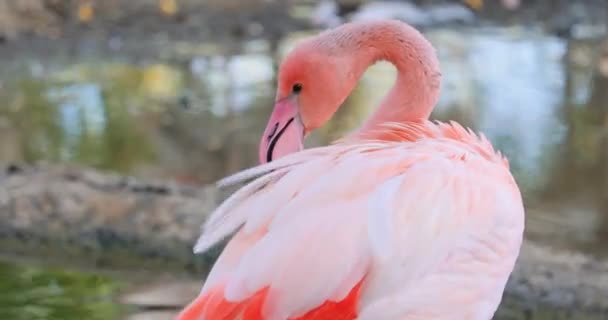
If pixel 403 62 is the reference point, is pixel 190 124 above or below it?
above

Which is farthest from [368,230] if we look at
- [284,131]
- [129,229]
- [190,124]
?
[190,124]

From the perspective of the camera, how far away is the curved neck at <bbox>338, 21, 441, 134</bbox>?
90.9 inches

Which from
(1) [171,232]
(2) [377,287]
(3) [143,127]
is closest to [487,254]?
(2) [377,287]

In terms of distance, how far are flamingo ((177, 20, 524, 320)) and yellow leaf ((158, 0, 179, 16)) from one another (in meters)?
7.90

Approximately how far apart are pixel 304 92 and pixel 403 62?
229 mm

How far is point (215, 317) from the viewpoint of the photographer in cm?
186

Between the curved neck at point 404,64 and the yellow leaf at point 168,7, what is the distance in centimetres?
779

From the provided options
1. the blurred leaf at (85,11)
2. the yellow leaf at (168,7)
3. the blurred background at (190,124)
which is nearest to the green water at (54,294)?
the blurred background at (190,124)

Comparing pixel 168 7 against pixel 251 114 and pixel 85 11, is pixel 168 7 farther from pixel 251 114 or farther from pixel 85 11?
pixel 251 114

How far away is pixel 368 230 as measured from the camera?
1.87 m

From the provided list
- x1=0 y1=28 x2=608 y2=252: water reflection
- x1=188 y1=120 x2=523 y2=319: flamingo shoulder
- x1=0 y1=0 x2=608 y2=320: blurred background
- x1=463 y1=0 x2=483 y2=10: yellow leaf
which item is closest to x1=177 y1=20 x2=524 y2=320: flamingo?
x1=188 y1=120 x2=523 y2=319: flamingo shoulder

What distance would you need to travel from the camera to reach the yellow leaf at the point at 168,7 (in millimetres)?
9969

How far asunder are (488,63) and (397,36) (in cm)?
586

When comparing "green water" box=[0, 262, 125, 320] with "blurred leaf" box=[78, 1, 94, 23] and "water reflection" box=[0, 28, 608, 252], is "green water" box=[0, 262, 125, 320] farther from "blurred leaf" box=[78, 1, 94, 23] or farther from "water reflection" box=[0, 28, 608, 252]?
"blurred leaf" box=[78, 1, 94, 23]
